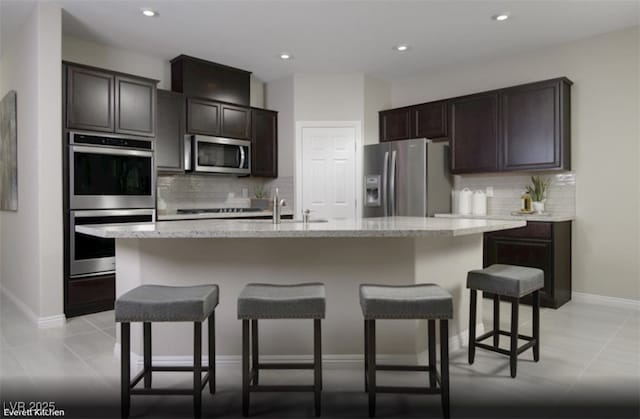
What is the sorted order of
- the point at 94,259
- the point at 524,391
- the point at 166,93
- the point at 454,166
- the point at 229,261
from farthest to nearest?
the point at 454,166, the point at 166,93, the point at 94,259, the point at 229,261, the point at 524,391

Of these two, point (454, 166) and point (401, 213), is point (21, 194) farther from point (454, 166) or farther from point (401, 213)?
point (454, 166)

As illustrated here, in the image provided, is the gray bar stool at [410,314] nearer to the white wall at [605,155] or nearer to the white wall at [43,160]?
the white wall at [43,160]

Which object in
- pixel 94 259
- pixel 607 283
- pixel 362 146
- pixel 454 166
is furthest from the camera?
pixel 362 146

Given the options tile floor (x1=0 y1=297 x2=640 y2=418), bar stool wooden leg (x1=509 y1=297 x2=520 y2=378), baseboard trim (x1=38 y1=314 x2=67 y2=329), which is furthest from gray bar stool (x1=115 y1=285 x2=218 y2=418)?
baseboard trim (x1=38 y1=314 x2=67 y2=329)

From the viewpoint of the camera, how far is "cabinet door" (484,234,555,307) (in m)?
3.97

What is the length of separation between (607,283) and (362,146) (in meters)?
3.09

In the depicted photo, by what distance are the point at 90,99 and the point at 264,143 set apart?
87.5 inches

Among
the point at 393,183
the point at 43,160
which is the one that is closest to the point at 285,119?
the point at 393,183

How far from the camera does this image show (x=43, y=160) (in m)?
3.38

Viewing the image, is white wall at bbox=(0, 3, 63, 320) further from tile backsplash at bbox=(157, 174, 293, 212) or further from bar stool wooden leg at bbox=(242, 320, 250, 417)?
bar stool wooden leg at bbox=(242, 320, 250, 417)

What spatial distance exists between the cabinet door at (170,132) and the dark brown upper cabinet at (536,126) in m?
3.57

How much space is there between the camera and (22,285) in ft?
12.9

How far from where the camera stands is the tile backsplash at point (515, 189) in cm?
434

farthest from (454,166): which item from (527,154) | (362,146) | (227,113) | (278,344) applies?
(278,344)
